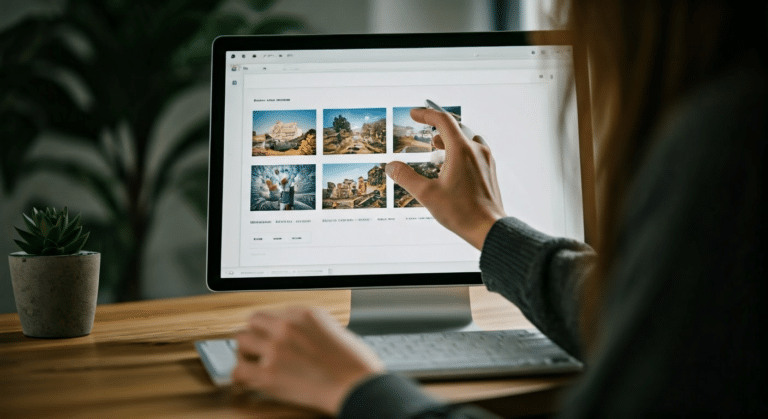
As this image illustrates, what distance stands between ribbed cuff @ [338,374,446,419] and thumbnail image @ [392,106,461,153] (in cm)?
47

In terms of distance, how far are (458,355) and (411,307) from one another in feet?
0.79

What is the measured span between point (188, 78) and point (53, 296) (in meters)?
2.27

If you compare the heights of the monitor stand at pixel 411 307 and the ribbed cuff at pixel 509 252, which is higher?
the ribbed cuff at pixel 509 252

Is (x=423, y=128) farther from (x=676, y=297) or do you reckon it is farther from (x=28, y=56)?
(x=28, y=56)

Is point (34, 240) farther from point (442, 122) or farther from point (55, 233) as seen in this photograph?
point (442, 122)

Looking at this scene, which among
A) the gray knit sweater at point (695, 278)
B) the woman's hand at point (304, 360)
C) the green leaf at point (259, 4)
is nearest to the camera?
the gray knit sweater at point (695, 278)

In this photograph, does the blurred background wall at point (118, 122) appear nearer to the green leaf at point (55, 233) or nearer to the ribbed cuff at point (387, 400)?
the green leaf at point (55, 233)

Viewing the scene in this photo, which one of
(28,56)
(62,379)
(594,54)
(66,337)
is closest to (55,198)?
(28,56)

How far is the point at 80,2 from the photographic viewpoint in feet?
9.53

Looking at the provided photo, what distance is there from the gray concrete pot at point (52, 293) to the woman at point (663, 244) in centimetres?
44

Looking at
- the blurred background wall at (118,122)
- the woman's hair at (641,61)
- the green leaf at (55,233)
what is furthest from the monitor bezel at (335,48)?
the blurred background wall at (118,122)

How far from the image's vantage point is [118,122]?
2.97 metres

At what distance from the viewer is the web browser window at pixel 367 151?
2.90 feet

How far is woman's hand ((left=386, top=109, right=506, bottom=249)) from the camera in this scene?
0.86 metres
